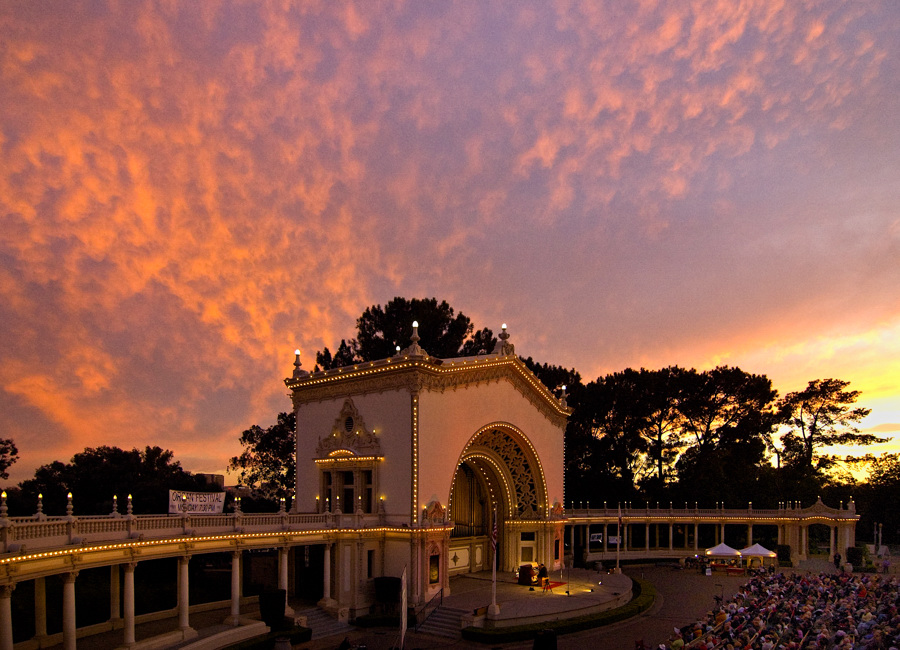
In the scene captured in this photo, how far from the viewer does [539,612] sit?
94.7 ft

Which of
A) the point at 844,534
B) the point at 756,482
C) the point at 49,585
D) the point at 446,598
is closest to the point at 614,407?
the point at 756,482

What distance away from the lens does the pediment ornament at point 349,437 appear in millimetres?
33062

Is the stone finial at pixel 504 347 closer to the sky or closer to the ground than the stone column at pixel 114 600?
closer to the sky

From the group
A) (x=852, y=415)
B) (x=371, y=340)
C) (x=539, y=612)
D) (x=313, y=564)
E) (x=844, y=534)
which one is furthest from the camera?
(x=852, y=415)

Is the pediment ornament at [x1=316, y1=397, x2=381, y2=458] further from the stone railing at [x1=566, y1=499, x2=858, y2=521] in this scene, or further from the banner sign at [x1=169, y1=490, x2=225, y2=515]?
the stone railing at [x1=566, y1=499, x2=858, y2=521]

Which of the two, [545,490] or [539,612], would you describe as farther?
[545,490]

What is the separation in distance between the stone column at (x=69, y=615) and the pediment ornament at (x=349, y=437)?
15534 millimetres

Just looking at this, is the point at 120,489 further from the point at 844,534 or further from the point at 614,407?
the point at 844,534

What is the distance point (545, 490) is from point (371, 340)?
67.9ft

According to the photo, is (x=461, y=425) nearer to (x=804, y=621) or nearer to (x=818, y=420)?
(x=804, y=621)

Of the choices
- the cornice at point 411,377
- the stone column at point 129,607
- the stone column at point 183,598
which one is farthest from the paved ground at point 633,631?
the cornice at point 411,377

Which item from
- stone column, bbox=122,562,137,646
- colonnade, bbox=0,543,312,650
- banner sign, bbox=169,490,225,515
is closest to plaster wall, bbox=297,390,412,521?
colonnade, bbox=0,543,312,650

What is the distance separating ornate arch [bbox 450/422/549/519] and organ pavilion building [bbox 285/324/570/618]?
0.07 metres

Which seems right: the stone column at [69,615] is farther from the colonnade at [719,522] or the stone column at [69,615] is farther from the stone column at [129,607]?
the colonnade at [719,522]
